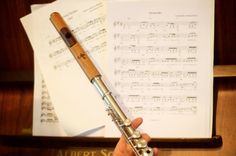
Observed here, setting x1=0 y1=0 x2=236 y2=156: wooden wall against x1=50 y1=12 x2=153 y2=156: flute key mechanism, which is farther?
x1=0 y1=0 x2=236 y2=156: wooden wall

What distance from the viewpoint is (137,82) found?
981 mm

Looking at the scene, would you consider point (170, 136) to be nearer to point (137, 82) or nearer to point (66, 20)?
point (137, 82)

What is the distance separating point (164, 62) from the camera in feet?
3.18

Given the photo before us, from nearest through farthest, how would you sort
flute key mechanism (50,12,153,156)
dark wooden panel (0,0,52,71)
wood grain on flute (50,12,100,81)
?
flute key mechanism (50,12,153,156) → wood grain on flute (50,12,100,81) → dark wooden panel (0,0,52,71)

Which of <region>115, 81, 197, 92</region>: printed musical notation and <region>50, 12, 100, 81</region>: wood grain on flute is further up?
<region>50, 12, 100, 81</region>: wood grain on flute

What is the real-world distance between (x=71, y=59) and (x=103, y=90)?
Result: 0.17 m

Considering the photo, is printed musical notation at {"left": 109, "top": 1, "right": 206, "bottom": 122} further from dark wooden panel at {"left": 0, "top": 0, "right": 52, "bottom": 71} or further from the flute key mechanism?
dark wooden panel at {"left": 0, "top": 0, "right": 52, "bottom": 71}

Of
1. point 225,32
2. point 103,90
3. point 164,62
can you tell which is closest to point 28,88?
point 103,90

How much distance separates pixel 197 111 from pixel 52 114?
39cm

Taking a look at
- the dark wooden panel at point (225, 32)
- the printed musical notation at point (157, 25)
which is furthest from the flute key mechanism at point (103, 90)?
the dark wooden panel at point (225, 32)

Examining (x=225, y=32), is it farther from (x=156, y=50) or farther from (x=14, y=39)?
(x=14, y=39)

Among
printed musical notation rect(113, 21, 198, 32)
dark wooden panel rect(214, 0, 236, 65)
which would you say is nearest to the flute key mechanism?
printed musical notation rect(113, 21, 198, 32)

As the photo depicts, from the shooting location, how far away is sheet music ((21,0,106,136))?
1.01m

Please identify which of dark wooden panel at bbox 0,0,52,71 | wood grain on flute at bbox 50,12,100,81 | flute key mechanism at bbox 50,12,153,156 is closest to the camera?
flute key mechanism at bbox 50,12,153,156
